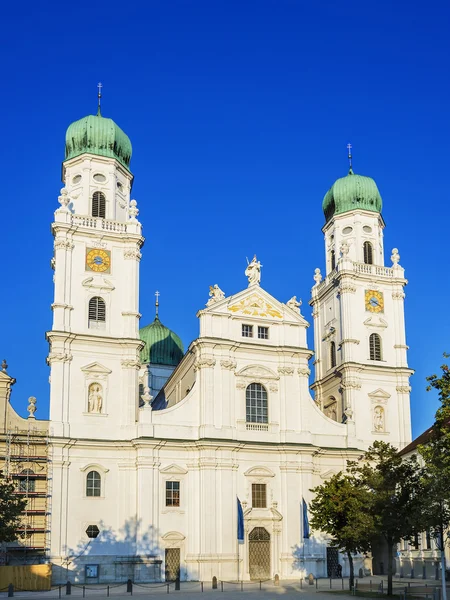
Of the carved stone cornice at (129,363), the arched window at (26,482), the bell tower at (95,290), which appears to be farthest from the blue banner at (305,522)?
the arched window at (26,482)

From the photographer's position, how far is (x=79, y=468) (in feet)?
165

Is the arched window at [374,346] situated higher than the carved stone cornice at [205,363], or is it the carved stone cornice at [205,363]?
the arched window at [374,346]

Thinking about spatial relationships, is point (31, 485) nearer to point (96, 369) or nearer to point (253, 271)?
point (96, 369)

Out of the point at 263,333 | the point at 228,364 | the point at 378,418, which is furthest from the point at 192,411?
the point at 378,418

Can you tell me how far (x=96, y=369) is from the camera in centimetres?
5228

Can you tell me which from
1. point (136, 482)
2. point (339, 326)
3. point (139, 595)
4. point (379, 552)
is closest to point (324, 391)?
point (339, 326)

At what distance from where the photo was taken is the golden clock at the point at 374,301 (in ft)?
201

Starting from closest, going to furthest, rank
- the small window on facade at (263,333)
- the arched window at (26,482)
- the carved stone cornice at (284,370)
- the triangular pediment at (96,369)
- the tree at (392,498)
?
the tree at (392,498)
the arched window at (26,482)
the triangular pediment at (96,369)
the carved stone cornice at (284,370)
the small window on facade at (263,333)

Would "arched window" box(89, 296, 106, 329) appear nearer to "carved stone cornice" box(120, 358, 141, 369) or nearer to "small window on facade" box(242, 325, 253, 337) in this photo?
"carved stone cornice" box(120, 358, 141, 369)

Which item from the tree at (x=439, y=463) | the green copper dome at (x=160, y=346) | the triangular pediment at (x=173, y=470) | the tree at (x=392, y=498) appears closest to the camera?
the tree at (x=439, y=463)

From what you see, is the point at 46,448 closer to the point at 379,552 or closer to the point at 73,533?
the point at 73,533

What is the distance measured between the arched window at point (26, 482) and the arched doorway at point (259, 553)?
1383cm

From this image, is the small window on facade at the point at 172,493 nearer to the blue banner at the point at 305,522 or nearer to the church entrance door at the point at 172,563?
the church entrance door at the point at 172,563

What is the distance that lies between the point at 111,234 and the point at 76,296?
16.6ft
